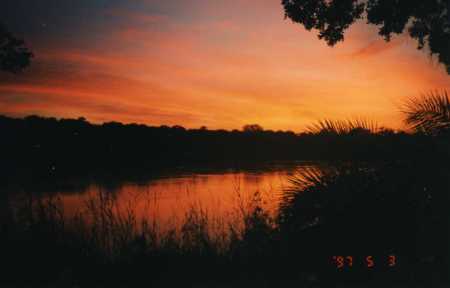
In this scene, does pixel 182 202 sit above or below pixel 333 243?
below

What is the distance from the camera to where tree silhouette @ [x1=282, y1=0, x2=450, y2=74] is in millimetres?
9766

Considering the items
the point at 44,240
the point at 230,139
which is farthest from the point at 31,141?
the point at 44,240

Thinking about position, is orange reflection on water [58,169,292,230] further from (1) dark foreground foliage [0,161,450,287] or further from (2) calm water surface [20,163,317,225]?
(1) dark foreground foliage [0,161,450,287]

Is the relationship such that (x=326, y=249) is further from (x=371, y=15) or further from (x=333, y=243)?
(x=371, y=15)

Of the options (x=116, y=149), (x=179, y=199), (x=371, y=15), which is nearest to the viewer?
(x=371, y=15)

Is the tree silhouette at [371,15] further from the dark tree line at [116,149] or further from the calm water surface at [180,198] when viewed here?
the dark tree line at [116,149]

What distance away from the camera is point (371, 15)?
32.9 ft

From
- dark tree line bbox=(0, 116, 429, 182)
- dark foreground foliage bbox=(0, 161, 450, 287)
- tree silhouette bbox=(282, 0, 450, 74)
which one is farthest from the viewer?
dark tree line bbox=(0, 116, 429, 182)

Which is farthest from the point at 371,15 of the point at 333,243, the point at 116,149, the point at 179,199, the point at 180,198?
the point at 116,149

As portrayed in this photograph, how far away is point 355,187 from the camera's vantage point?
6707mm

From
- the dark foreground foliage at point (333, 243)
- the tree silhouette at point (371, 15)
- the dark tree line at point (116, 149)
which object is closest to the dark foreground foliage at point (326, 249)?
the dark foreground foliage at point (333, 243)

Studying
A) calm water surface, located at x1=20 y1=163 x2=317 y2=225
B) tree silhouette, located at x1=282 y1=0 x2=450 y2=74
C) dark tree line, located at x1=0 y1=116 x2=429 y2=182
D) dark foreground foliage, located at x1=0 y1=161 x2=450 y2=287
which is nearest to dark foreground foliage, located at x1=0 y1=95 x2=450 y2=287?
dark foreground foliage, located at x1=0 y1=161 x2=450 y2=287

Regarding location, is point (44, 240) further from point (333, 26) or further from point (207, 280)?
point (333, 26)

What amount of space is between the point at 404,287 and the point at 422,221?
1.28 m
